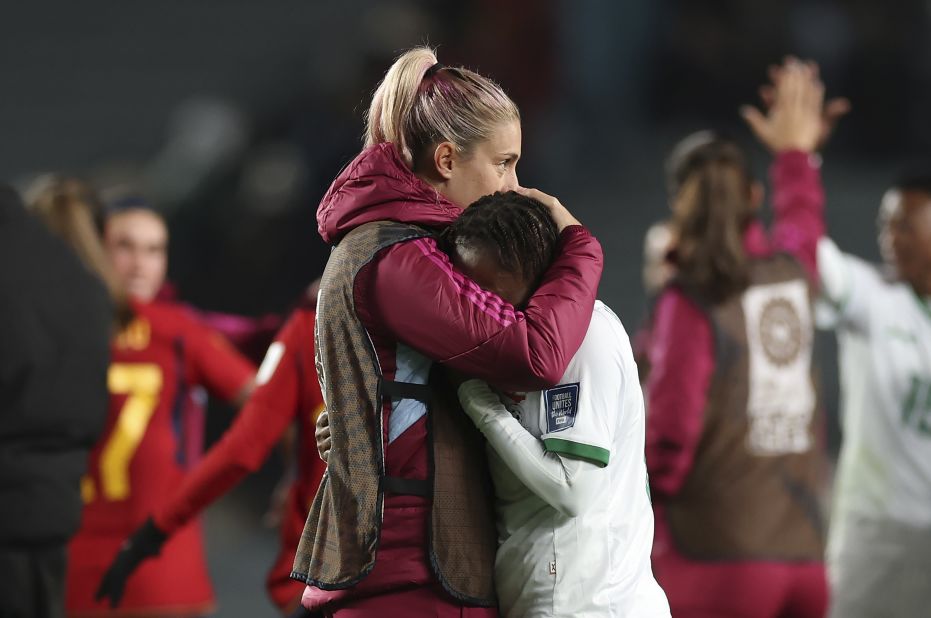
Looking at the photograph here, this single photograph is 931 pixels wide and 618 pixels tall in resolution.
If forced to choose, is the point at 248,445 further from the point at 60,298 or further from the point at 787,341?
the point at 787,341

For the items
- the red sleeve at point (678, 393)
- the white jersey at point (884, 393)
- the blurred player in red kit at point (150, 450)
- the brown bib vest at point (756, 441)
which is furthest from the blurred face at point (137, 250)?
the white jersey at point (884, 393)

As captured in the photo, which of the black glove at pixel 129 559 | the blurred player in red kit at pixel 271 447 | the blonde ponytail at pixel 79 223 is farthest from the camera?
the blonde ponytail at pixel 79 223

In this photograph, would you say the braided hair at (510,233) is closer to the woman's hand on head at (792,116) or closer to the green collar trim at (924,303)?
the woman's hand on head at (792,116)

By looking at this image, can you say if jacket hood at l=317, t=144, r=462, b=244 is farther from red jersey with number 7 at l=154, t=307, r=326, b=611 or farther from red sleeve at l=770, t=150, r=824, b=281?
red sleeve at l=770, t=150, r=824, b=281

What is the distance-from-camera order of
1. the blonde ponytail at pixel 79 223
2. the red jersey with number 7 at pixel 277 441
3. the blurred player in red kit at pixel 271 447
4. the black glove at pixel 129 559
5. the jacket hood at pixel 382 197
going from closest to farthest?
the jacket hood at pixel 382 197
the black glove at pixel 129 559
the blurred player in red kit at pixel 271 447
the red jersey with number 7 at pixel 277 441
the blonde ponytail at pixel 79 223

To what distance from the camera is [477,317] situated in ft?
7.32

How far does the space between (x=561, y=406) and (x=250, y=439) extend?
1.38 meters

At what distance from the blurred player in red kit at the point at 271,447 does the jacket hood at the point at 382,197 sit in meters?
1.14

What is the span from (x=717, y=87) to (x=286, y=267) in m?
3.98

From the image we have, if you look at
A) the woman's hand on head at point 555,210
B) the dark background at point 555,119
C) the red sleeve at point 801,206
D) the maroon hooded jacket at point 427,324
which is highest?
the dark background at point 555,119

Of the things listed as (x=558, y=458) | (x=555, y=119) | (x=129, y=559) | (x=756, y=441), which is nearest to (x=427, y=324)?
(x=558, y=458)

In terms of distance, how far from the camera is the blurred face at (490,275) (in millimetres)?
2320

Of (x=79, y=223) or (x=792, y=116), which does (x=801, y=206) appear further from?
(x=79, y=223)

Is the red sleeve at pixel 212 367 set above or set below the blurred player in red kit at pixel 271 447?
above
